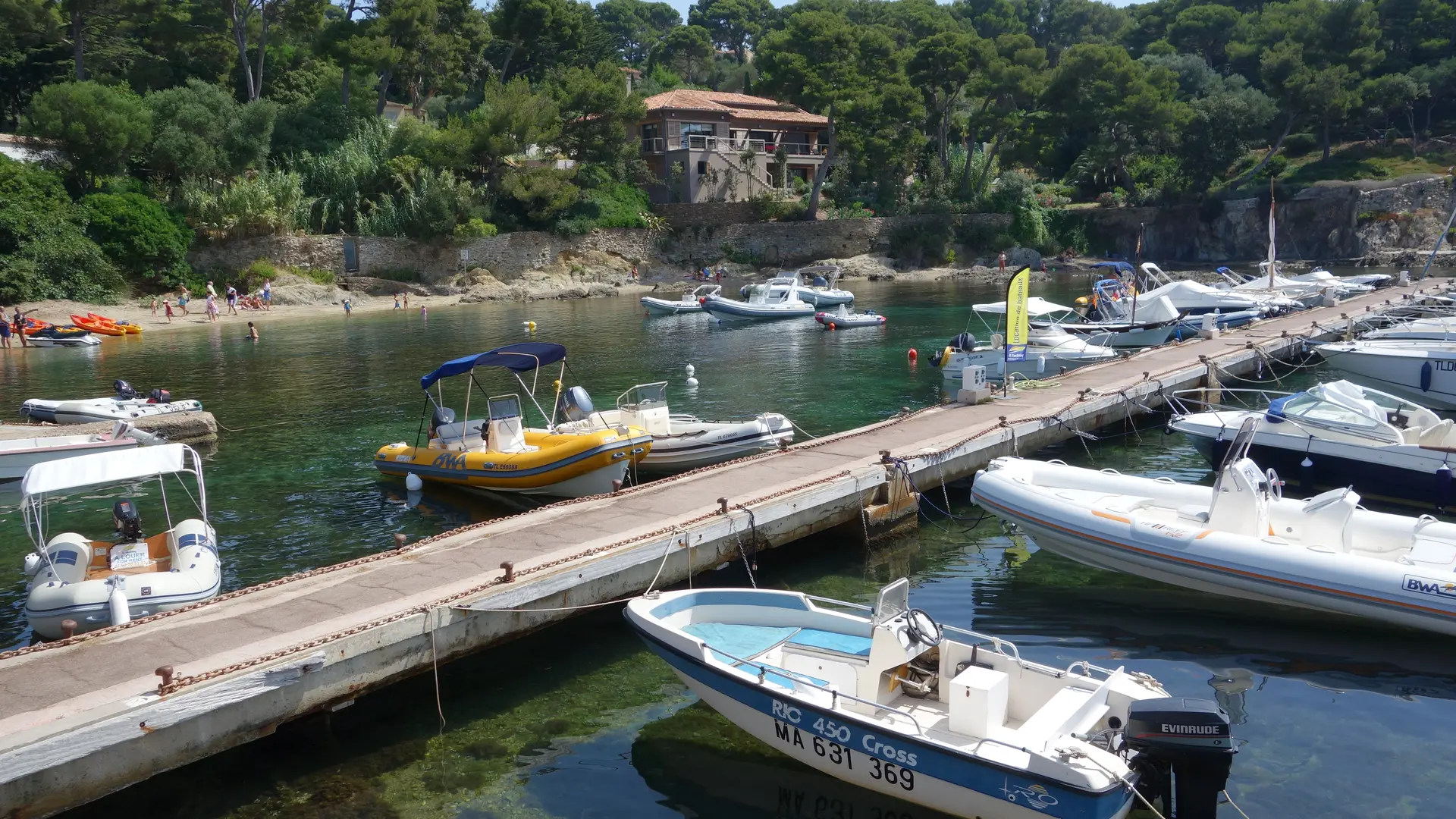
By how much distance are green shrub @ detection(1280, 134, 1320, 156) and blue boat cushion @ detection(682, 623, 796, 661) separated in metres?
76.5

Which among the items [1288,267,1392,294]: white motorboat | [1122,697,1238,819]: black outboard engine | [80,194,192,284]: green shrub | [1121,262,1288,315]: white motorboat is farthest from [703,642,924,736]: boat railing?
[80,194,192,284]: green shrub

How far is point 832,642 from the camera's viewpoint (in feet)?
32.7

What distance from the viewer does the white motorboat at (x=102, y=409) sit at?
78.2 feet

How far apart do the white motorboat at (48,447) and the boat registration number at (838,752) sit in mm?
15782

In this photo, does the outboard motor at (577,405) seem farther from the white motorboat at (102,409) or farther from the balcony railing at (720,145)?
the balcony railing at (720,145)

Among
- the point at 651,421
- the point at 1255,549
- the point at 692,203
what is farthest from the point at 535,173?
the point at 1255,549

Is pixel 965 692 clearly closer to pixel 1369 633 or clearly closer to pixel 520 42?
pixel 1369 633

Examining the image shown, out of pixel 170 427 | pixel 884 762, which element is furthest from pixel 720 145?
pixel 884 762

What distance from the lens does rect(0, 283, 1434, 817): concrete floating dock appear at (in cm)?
835

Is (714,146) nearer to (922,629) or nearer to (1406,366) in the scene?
(1406,366)

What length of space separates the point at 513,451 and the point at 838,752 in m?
10.3

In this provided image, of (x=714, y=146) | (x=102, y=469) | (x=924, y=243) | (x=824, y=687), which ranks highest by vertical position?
(x=714, y=146)

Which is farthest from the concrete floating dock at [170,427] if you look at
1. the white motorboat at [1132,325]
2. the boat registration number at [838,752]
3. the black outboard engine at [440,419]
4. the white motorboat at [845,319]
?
the white motorboat at [845,319]

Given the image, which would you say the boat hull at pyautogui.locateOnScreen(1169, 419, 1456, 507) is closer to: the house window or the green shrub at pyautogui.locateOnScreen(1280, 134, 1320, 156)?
the house window
